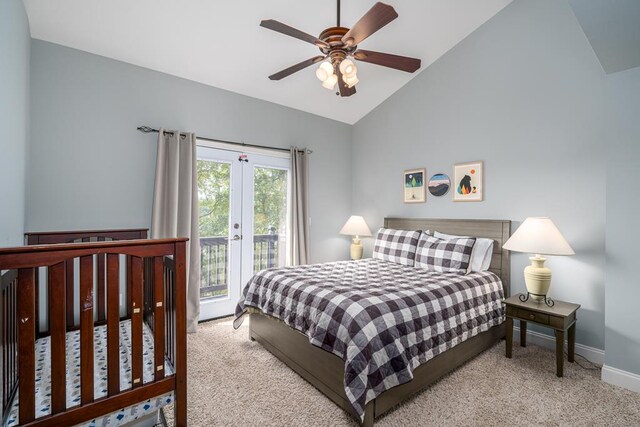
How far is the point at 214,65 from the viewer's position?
3.29m

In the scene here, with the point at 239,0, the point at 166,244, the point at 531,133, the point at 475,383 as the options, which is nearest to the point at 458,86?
the point at 531,133

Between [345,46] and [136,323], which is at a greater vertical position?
[345,46]

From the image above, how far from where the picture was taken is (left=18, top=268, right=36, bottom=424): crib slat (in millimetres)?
1114

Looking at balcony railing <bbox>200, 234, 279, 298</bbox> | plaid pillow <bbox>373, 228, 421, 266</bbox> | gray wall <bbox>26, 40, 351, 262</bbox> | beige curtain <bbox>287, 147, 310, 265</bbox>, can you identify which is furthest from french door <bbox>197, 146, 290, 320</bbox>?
plaid pillow <bbox>373, 228, 421, 266</bbox>

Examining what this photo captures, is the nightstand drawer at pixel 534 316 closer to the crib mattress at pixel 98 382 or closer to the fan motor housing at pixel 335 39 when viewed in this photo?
the fan motor housing at pixel 335 39

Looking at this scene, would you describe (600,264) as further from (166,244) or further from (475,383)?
(166,244)

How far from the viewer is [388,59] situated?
7.97 ft

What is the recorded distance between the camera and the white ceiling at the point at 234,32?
2.56 metres

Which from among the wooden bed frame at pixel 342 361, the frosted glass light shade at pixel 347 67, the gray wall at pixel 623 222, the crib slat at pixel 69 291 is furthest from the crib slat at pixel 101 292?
the gray wall at pixel 623 222

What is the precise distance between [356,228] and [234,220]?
5.52 feet

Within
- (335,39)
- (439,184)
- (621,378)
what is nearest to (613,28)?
(335,39)

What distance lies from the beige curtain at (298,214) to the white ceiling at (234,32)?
0.89 m

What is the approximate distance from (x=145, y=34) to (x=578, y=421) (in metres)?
4.37

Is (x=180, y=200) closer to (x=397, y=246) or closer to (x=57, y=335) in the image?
(x=57, y=335)
